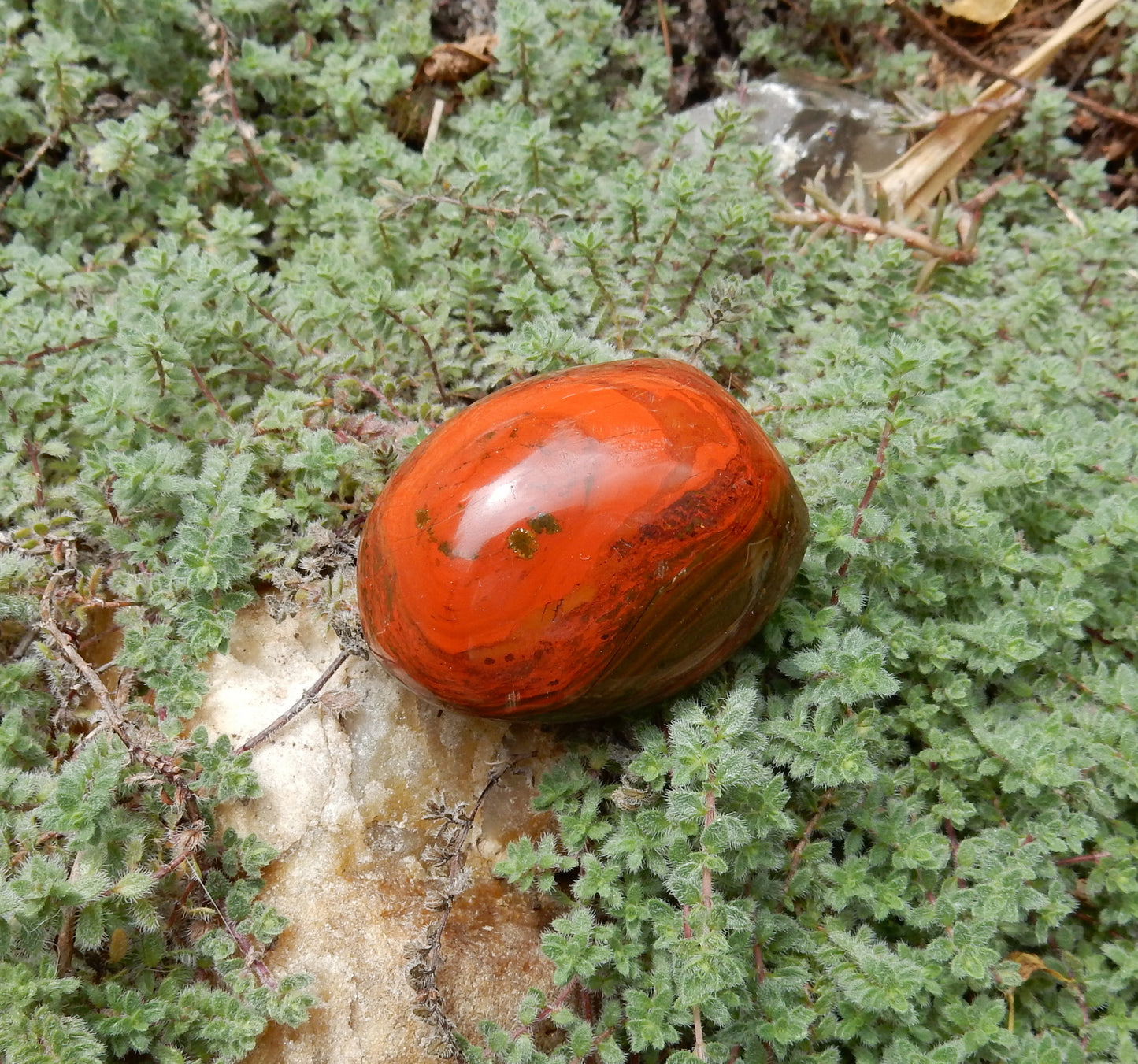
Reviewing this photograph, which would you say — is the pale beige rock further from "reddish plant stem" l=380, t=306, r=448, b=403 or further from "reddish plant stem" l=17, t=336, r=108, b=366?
"reddish plant stem" l=17, t=336, r=108, b=366

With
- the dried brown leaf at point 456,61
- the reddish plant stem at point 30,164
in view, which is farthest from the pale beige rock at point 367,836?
the dried brown leaf at point 456,61

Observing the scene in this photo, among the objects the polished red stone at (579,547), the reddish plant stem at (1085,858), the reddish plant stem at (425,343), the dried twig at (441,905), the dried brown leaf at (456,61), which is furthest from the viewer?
the dried brown leaf at (456,61)

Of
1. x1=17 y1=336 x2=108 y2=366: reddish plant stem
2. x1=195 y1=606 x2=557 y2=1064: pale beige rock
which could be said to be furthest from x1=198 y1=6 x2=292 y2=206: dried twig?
x1=195 y1=606 x2=557 y2=1064: pale beige rock

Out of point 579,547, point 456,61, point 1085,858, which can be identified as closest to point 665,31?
point 456,61

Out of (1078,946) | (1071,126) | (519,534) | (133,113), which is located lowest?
(1078,946)

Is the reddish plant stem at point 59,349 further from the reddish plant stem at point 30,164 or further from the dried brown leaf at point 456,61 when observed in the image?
the dried brown leaf at point 456,61

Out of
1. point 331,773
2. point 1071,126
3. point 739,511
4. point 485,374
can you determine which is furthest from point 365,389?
point 1071,126

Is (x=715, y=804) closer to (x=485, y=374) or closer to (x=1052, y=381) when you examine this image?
(x=485, y=374)
